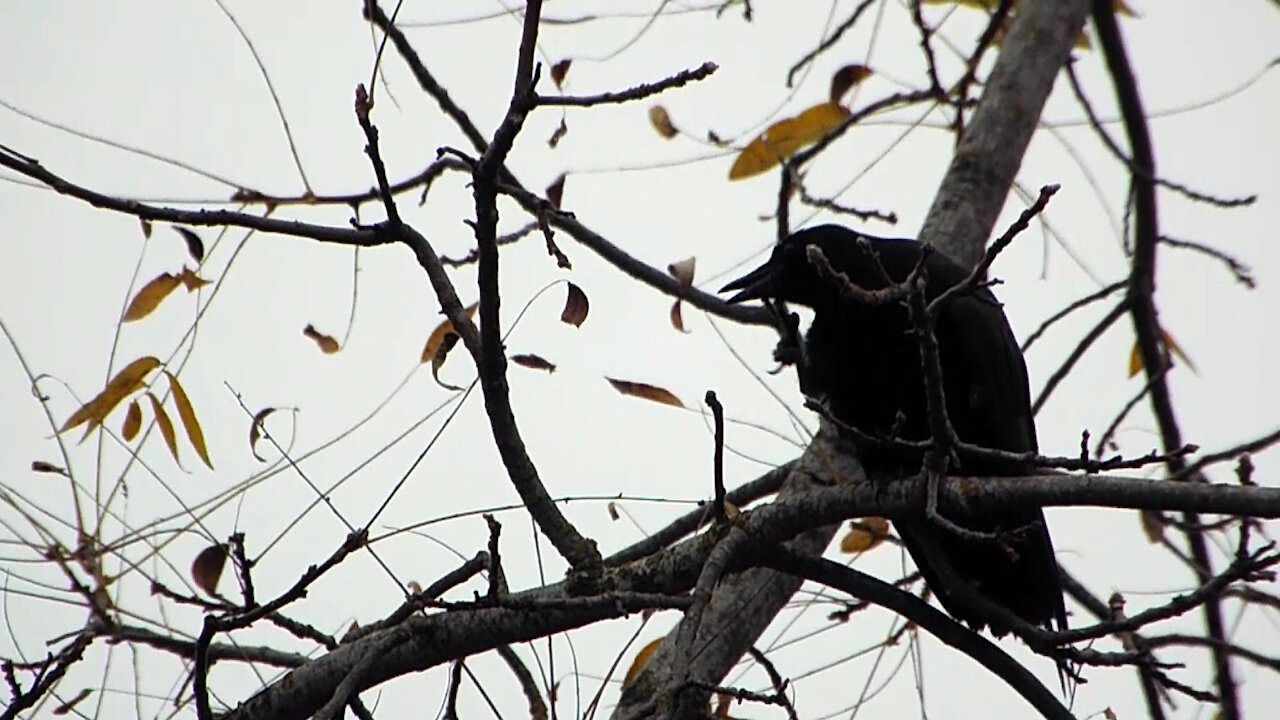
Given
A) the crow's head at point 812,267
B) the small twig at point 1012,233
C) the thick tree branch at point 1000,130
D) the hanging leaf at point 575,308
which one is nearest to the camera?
the small twig at point 1012,233

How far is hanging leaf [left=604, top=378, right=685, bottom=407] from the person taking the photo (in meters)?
3.10

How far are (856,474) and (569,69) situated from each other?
1308 mm

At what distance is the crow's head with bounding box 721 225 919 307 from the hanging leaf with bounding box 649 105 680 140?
19.7 inches

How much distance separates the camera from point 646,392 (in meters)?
3.14

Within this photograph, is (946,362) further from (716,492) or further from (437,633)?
(437,633)

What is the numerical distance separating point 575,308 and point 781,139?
4.87 ft

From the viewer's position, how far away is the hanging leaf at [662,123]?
4.05m

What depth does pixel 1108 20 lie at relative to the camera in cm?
443

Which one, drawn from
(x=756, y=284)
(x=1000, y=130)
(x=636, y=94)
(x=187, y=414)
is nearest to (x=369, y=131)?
(x=636, y=94)

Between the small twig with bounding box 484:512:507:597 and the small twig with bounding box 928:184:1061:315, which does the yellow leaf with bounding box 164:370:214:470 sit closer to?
the small twig with bounding box 484:512:507:597

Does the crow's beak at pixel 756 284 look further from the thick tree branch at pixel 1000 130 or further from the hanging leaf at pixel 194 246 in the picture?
the hanging leaf at pixel 194 246

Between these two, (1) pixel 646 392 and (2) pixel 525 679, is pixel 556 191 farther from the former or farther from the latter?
(2) pixel 525 679

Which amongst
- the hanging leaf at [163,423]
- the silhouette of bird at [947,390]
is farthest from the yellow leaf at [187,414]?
the silhouette of bird at [947,390]

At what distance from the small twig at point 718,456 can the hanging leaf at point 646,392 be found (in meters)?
0.66
